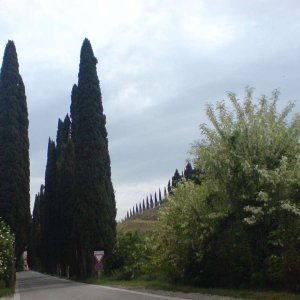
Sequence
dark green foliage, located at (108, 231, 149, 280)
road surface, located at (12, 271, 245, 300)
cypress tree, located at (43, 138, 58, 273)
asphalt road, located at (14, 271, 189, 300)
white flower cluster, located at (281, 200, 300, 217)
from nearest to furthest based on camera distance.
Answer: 1. white flower cluster, located at (281, 200, 300, 217)
2. road surface, located at (12, 271, 245, 300)
3. asphalt road, located at (14, 271, 189, 300)
4. dark green foliage, located at (108, 231, 149, 280)
5. cypress tree, located at (43, 138, 58, 273)

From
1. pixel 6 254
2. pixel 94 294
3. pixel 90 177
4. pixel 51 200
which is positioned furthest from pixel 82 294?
pixel 51 200

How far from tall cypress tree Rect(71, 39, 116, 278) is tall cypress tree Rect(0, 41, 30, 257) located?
3.94m

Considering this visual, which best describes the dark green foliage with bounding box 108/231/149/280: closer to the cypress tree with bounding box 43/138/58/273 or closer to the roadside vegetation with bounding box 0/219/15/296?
the roadside vegetation with bounding box 0/219/15/296

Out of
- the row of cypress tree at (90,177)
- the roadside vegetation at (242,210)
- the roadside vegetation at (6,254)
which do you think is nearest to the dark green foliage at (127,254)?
the row of cypress tree at (90,177)

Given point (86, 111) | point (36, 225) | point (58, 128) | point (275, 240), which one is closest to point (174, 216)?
point (275, 240)

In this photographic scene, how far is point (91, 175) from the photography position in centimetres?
3575

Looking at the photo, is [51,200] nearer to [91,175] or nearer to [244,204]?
[91,175]

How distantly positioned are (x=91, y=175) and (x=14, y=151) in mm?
6015

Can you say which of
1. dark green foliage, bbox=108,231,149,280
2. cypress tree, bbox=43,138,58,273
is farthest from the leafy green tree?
cypress tree, bbox=43,138,58,273

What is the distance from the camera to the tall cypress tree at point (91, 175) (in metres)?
35.2

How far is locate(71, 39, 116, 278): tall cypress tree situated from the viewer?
35.2 meters

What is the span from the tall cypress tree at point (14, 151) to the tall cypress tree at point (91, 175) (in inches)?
155

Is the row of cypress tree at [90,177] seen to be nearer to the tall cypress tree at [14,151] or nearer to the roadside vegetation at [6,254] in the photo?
the tall cypress tree at [14,151]

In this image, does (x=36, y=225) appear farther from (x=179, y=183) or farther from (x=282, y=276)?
(x=282, y=276)
